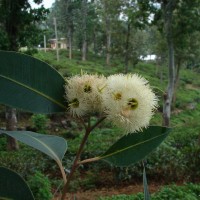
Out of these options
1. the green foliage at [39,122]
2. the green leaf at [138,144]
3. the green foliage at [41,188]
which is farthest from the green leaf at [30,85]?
the green foliage at [39,122]

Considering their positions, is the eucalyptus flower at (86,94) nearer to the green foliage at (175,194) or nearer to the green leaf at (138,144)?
the green leaf at (138,144)

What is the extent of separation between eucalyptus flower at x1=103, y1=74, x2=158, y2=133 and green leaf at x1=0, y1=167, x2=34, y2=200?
24 centimetres

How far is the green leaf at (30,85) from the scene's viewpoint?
2.59 ft

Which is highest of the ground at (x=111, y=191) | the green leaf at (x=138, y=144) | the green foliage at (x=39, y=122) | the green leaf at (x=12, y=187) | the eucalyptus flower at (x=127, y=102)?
the eucalyptus flower at (x=127, y=102)

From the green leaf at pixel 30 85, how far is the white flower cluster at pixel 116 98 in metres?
0.06

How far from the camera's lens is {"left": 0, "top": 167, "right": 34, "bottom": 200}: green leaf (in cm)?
80

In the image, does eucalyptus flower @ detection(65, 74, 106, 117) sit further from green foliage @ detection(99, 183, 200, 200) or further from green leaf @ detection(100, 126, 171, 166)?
green foliage @ detection(99, 183, 200, 200)

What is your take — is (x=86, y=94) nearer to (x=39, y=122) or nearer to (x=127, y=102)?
(x=127, y=102)

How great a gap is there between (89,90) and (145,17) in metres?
11.6

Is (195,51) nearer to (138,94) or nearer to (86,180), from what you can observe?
(86,180)

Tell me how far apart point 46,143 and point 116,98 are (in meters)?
0.26

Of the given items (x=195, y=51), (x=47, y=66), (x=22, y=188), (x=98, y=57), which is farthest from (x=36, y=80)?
(x=98, y=57)

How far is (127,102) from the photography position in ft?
2.42

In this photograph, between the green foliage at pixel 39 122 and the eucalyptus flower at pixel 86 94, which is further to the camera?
the green foliage at pixel 39 122
